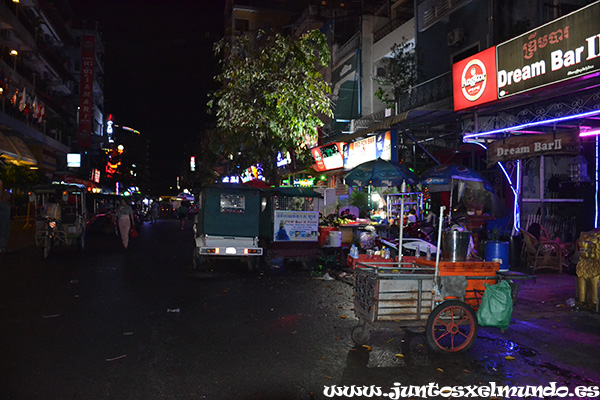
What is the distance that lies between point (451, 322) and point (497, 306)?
74 cm

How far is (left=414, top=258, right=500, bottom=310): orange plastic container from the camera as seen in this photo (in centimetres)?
601

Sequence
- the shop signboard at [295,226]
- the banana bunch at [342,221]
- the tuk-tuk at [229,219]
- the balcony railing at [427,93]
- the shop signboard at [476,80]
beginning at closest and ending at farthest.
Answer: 1. the shop signboard at [476,80]
2. the tuk-tuk at [229,219]
3. the shop signboard at [295,226]
4. the banana bunch at [342,221]
5. the balcony railing at [427,93]

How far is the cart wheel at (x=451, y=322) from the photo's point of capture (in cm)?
564

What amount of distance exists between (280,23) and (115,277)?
49482 millimetres

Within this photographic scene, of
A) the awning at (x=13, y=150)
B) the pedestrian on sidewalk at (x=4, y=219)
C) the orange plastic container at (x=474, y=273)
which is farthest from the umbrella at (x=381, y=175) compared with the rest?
the awning at (x=13, y=150)

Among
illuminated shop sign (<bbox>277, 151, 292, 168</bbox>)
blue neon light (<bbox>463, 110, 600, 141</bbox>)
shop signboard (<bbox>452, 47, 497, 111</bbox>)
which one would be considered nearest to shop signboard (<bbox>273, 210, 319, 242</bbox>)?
blue neon light (<bbox>463, 110, 600, 141</bbox>)

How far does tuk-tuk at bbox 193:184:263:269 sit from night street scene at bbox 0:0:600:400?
0.06 metres

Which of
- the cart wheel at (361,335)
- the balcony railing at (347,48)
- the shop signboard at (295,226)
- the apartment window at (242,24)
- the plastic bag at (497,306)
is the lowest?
the cart wheel at (361,335)

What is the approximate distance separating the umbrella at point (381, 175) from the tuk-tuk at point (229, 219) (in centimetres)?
334

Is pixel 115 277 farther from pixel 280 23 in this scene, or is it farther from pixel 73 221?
pixel 280 23

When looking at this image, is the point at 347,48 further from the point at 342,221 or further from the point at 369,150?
the point at 342,221

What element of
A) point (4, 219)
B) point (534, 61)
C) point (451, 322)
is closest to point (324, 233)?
point (534, 61)

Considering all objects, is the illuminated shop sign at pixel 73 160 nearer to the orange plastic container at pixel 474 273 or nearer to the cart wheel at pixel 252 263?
the cart wheel at pixel 252 263

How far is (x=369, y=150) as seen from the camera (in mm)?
18688
